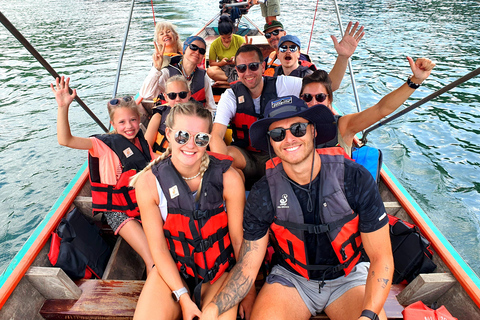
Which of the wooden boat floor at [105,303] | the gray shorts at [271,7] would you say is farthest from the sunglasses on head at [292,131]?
the gray shorts at [271,7]

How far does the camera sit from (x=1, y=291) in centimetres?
188

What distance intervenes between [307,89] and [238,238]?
4.47 ft

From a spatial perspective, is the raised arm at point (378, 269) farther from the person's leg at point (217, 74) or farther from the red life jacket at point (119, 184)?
the person's leg at point (217, 74)

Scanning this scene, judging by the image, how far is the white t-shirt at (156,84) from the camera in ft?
12.9

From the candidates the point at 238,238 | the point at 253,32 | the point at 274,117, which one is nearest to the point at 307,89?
the point at 274,117

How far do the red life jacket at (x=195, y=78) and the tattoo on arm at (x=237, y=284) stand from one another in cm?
252

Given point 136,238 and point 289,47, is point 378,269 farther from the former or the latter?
point 289,47

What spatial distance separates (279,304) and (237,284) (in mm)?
258

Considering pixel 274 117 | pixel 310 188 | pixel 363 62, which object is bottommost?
pixel 363 62

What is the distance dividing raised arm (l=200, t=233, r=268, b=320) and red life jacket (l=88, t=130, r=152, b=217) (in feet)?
3.70

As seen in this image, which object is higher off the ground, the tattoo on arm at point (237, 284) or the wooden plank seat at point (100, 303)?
the tattoo on arm at point (237, 284)

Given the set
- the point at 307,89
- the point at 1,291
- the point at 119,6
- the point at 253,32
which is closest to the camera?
the point at 1,291

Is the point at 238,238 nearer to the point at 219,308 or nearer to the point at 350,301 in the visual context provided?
the point at 219,308

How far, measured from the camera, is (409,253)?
2184 millimetres
